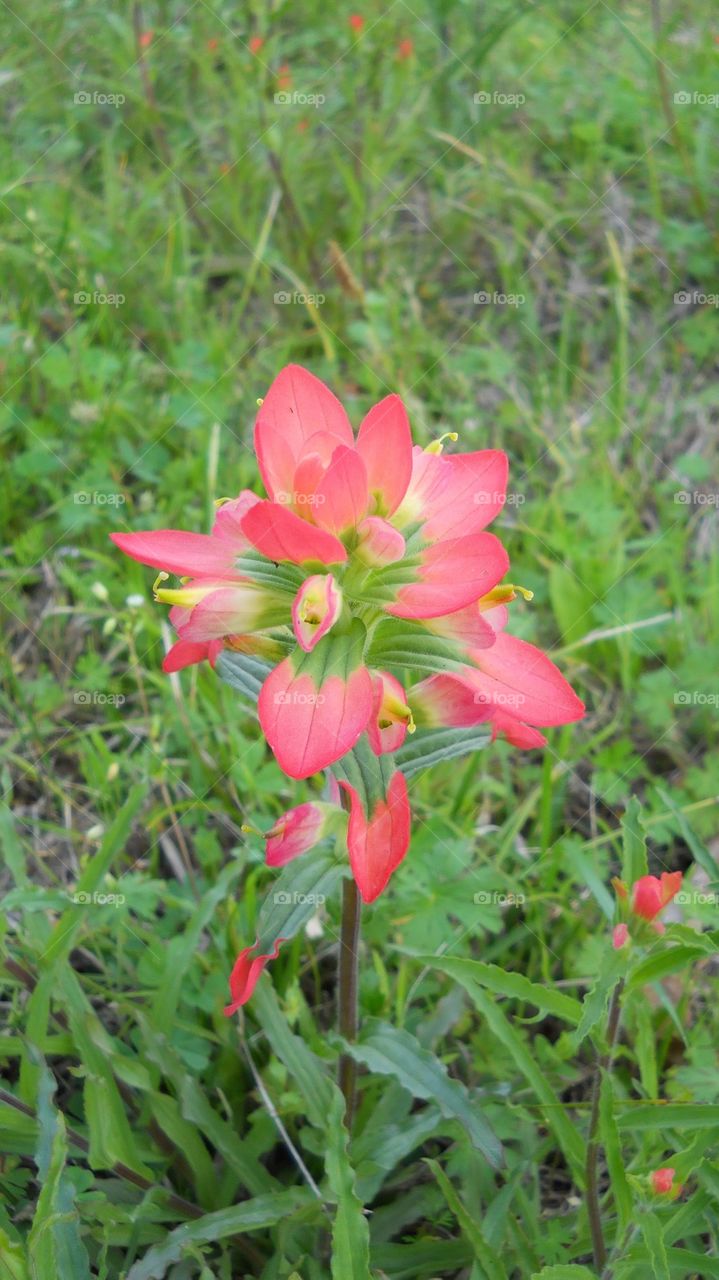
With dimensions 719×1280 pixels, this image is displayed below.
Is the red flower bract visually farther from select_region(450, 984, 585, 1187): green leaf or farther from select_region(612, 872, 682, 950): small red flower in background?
select_region(450, 984, 585, 1187): green leaf

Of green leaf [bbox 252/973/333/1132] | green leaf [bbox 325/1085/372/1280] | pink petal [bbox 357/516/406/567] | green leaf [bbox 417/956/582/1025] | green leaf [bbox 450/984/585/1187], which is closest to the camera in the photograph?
pink petal [bbox 357/516/406/567]

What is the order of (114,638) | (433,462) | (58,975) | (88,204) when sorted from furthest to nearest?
1. (88,204)
2. (114,638)
3. (58,975)
4. (433,462)

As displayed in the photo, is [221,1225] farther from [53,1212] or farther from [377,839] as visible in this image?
[377,839]

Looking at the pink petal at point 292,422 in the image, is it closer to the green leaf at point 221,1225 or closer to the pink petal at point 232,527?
the pink petal at point 232,527

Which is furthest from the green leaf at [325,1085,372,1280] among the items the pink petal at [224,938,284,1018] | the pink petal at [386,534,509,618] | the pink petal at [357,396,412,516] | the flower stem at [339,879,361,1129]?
the pink petal at [357,396,412,516]

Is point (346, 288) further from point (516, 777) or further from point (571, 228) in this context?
point (516, 777)

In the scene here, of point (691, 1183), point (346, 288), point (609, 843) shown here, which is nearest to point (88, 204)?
point (346, 288)
